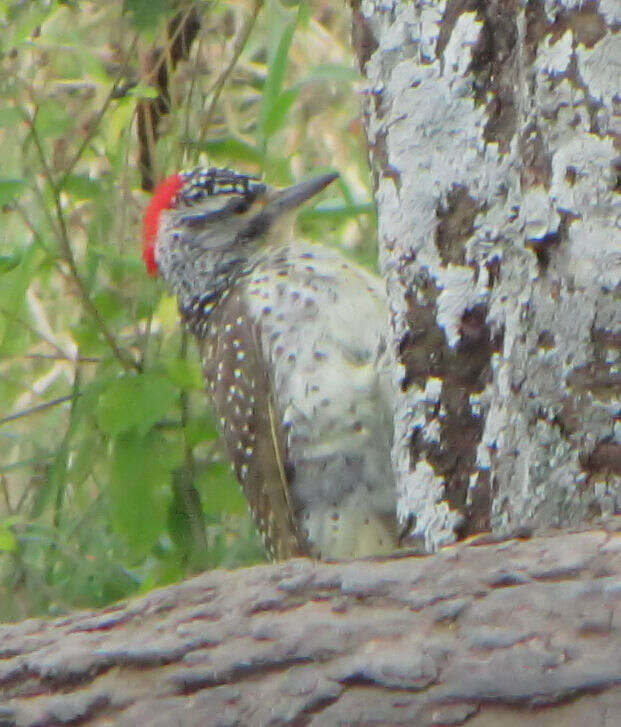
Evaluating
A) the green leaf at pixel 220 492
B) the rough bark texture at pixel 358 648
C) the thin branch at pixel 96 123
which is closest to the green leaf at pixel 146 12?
the thin branch at pixel 96 123

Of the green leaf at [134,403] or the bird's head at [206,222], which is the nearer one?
the green leaf at [134,403]

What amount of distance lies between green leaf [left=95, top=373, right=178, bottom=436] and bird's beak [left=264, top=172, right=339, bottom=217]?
27.1 inches

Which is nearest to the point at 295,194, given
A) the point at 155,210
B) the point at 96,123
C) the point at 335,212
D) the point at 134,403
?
the point at 335,212

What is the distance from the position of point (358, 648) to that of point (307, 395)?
186cm

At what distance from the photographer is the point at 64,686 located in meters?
2.12

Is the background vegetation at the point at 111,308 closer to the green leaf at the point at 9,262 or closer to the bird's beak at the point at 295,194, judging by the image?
the green leaf at the point at 9,262

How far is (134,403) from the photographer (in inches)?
152

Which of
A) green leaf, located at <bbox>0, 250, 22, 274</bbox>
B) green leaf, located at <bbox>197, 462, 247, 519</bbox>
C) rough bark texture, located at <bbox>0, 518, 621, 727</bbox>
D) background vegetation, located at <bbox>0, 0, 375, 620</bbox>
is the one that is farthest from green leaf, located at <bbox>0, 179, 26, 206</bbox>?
rough bark texture, located at <bbox>0, 518, 621, 727</bbox>

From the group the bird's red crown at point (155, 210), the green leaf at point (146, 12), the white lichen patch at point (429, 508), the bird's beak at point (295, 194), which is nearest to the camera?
the white lichen patch at point (429, 508)

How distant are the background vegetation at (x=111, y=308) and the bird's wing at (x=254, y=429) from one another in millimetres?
116

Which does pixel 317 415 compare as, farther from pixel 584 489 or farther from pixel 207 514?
pixel 584 489

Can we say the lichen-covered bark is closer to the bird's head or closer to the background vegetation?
the background vegetation

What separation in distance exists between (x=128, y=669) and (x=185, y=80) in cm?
273

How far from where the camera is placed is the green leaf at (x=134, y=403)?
12.4 feet
